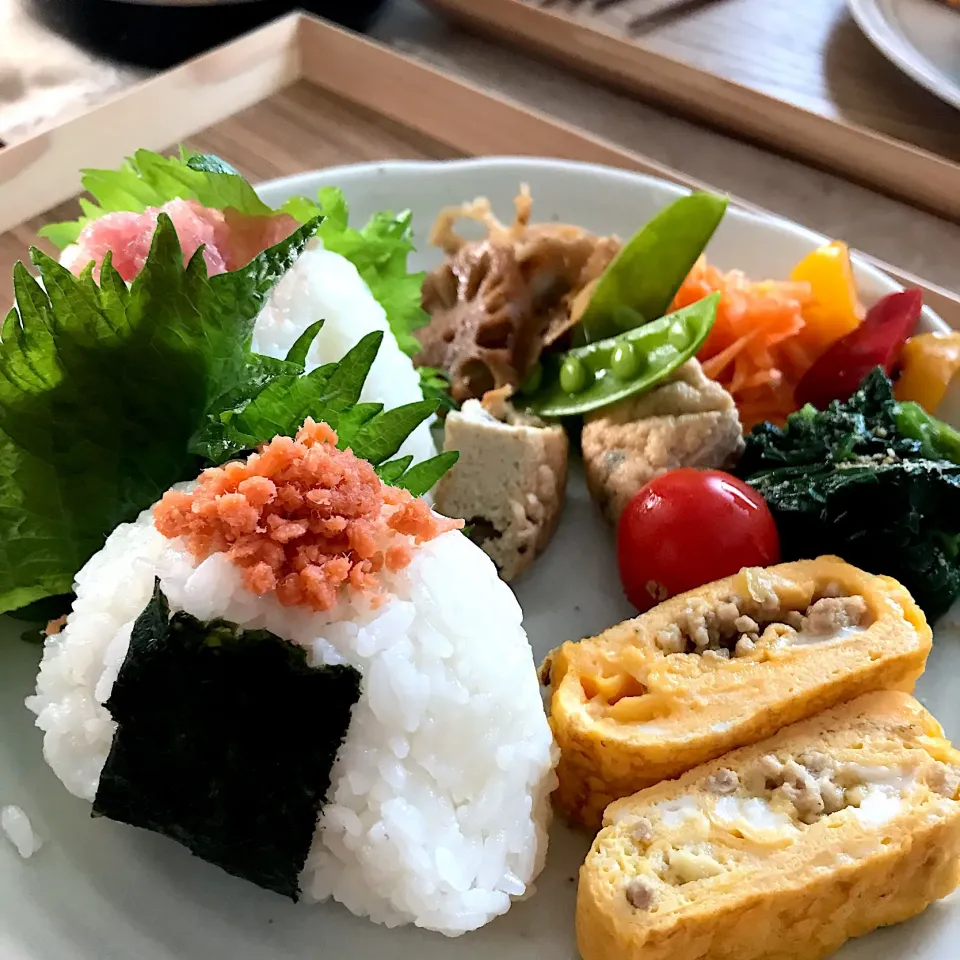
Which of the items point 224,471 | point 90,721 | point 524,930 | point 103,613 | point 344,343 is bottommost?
point 524,930

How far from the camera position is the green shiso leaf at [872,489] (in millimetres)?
2008

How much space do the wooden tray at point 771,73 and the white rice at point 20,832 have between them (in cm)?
316

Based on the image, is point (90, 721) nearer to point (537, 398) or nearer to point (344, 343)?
point (344, 343)

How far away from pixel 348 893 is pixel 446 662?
411mm

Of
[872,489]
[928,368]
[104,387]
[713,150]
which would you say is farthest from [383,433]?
[713,150]

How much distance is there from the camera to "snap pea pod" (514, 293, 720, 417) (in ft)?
7.54

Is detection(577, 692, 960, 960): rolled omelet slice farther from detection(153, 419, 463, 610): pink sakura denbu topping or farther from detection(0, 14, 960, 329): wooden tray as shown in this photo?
detection(0, 14, 960, 329): wooden tray

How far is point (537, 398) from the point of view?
2.52 m

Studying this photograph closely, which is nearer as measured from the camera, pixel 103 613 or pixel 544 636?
pixel 103 613

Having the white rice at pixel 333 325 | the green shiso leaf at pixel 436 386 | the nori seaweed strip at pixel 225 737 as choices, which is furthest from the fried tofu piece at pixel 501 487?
the nori seaweed strip at pixel 225 737

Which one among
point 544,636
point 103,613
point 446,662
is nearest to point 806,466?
point 544,636

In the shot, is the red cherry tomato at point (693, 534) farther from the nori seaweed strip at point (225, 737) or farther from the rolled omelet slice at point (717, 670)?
the nori seaweed strip at point (225, 737)

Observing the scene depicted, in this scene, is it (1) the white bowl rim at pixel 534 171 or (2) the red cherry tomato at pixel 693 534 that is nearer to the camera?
(2) the red cherry tomato at pixel 693 534

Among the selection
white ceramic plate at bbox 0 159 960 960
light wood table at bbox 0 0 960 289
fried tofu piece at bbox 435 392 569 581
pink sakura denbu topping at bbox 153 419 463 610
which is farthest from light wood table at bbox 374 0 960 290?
pink sakura denbu topping at bbox 153 419 463 610
